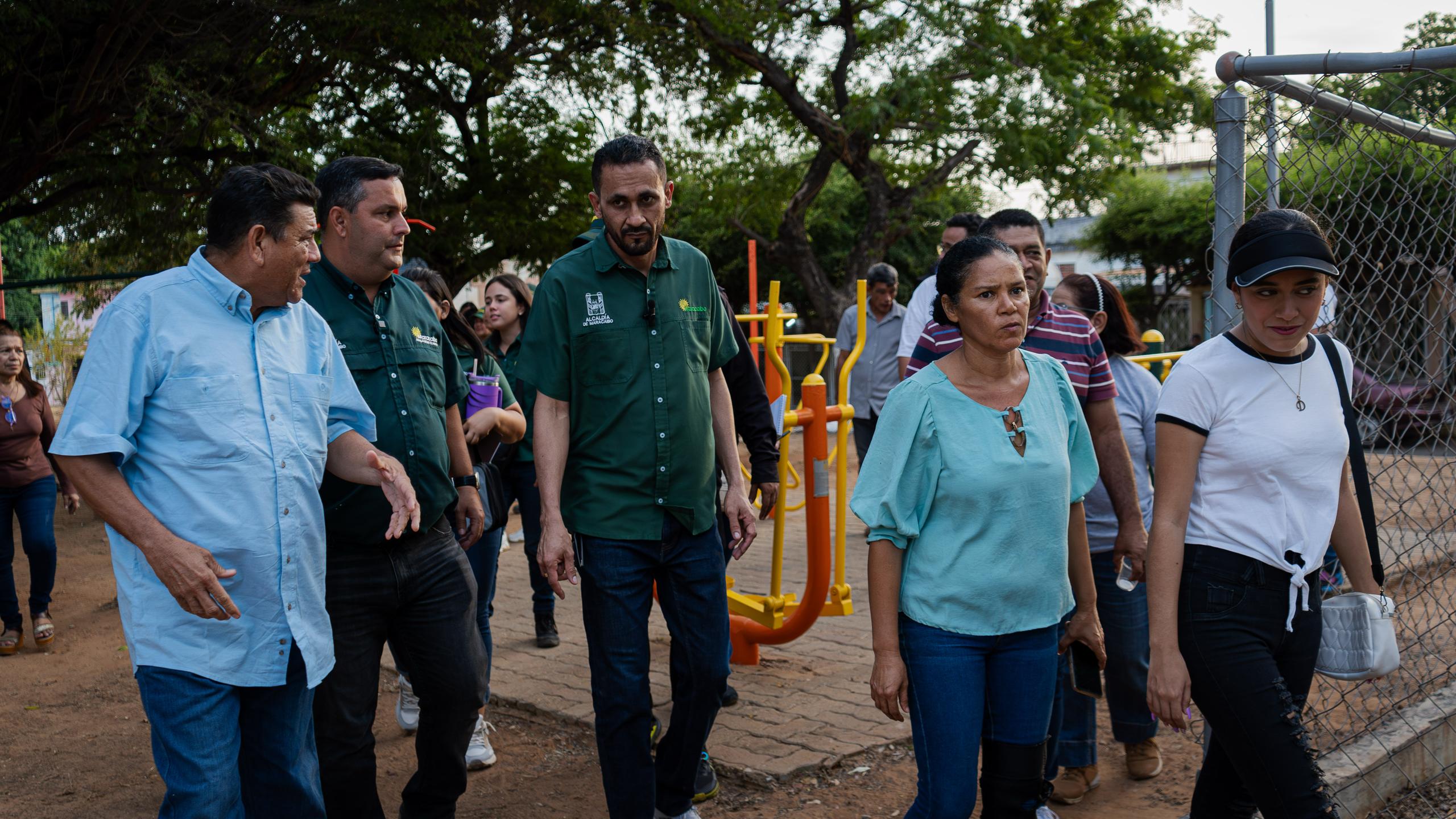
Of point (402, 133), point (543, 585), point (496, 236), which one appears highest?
point (402, 133)

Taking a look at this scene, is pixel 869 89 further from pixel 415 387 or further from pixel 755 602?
pixel 415 387

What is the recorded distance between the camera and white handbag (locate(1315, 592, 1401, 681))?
284cm

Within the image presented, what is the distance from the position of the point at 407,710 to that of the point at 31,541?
319 cm

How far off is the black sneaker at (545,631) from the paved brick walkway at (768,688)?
0.05 meters

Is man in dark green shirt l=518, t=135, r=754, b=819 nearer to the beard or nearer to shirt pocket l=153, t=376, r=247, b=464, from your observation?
the beard

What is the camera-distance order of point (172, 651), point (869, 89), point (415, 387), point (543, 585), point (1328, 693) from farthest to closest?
point (869, 89) → point (543, 585) → point (1328, 693) → point (415, 387) → point (172, 651)

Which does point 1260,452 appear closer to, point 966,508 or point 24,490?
point 966,508

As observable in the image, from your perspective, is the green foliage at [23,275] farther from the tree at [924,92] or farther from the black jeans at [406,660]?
the black jeans at [406,660]

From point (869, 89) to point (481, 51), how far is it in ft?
21.9

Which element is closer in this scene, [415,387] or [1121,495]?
[415,387]

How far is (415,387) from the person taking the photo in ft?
11.1

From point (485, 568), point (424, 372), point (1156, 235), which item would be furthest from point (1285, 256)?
point (1156, 235)

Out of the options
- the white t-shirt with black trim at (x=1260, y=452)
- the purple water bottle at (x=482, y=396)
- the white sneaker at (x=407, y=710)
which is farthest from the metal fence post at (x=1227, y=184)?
the white sneaker at (x=407, y=710)

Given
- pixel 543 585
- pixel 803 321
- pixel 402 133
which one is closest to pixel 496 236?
pixel 402 133
